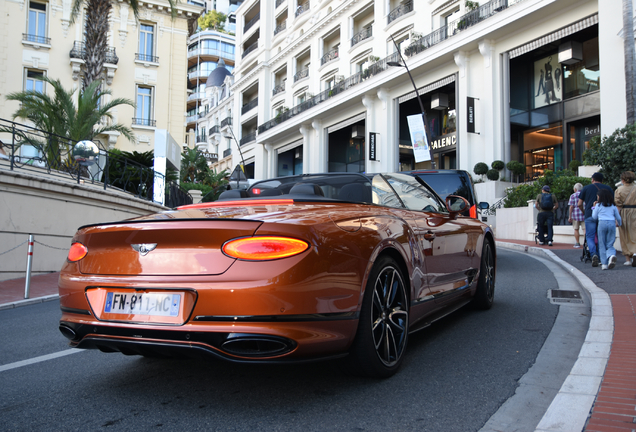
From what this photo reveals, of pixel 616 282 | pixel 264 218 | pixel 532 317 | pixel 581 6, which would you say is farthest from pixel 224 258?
pixel 581 6

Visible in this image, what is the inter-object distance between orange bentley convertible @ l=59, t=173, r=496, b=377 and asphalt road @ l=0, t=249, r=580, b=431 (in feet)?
0.93

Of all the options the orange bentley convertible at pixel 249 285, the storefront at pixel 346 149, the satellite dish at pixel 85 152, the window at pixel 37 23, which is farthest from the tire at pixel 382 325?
the storefront at pixel 346 149

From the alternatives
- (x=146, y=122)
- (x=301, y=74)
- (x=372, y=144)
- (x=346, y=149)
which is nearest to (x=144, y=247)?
(x=146, y=122)

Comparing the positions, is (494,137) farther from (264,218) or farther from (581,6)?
(264,218)

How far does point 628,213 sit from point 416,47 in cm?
2282

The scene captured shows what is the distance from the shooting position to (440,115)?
3428 centimetres

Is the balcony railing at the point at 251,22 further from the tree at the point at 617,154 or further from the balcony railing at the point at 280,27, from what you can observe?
the tree at the point at 617,154

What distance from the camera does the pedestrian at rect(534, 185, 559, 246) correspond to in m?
14.3

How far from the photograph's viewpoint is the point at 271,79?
163ft

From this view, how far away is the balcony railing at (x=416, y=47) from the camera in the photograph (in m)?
25.4

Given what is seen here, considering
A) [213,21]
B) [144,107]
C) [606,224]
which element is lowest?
[606,224]

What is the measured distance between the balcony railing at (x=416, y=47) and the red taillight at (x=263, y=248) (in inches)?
982

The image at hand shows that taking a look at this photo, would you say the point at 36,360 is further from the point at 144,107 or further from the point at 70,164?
the point at 144,107

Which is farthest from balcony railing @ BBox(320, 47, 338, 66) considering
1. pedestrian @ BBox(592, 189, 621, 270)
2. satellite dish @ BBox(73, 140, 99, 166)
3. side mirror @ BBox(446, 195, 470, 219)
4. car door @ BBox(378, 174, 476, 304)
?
car door @ BBox(378, 174, 476, 304)
